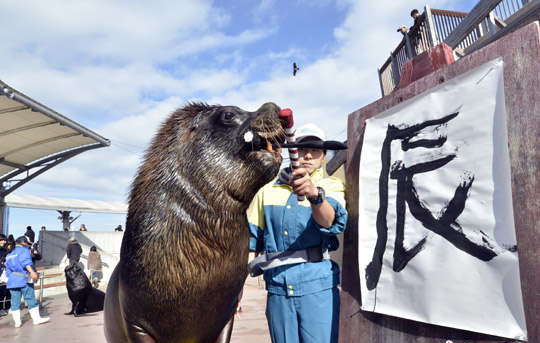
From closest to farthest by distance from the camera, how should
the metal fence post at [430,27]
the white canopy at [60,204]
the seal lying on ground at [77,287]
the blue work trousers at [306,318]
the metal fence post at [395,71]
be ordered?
the blue work trousers at [306,318]
the metal fence post at [430,27]
the metal fence post at [395,71]
the seal lying on ground at [77,287]
the white canopy at [60,204]

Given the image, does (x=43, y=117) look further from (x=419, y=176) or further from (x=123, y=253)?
(x=419, y=176)

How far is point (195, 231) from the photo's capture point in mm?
1616

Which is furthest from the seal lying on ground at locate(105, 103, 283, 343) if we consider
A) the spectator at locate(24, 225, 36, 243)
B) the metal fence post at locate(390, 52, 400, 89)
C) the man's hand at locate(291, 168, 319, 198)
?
the spectator at locate(24, 225, 36, 243)

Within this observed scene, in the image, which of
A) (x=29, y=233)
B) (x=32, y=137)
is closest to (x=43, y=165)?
(x=32, y=137)

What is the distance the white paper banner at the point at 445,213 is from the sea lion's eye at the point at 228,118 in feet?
3.33

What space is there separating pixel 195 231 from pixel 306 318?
82 cm

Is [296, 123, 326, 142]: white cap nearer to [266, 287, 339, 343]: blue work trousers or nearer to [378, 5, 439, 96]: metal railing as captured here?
[266, 287, 339, 343]: blue work trousers

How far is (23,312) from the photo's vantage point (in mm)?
8898

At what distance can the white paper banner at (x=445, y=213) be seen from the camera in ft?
4.99

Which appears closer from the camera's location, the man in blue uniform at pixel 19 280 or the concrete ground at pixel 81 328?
the concrete ground at pixel 81 328

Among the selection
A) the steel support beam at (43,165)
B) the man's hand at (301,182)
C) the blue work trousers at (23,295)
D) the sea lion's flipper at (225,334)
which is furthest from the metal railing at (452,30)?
the steel support beam at (43,165)

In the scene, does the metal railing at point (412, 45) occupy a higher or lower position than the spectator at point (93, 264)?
higher

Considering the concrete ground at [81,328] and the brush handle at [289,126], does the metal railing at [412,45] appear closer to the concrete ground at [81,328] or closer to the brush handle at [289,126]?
the brush handle at [289,126]

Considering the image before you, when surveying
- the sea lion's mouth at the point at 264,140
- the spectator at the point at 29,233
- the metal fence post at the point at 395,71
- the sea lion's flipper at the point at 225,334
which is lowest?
the sea lion's flipper at the point at 225,334
